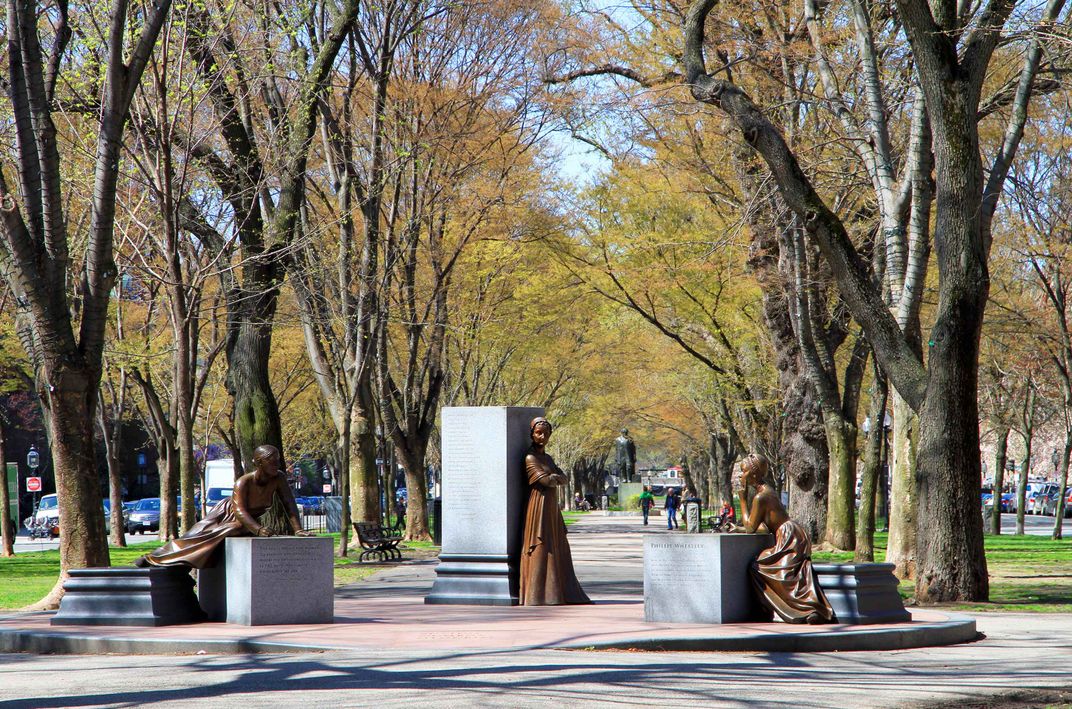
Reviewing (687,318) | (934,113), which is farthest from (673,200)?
(934,113)

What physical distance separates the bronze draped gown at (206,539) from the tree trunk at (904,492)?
9.18 m

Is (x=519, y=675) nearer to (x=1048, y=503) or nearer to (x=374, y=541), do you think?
(x=374, y=541)

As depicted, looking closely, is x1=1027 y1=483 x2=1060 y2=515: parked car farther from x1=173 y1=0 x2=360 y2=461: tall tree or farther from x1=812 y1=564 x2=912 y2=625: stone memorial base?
x1=812 y1=564 x2=912 y2=625: stone memorial base

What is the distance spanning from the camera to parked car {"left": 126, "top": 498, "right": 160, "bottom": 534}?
5322 centimetres

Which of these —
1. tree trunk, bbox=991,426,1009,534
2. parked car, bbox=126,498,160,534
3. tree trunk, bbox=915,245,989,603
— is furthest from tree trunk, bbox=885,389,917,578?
parked car, bbox=126,498,160,534

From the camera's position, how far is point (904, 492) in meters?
17.9

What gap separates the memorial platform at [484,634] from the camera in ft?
36.1

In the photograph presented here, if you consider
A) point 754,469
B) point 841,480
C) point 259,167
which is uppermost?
point 259,167

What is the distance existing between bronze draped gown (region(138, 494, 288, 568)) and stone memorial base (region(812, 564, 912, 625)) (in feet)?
18.6

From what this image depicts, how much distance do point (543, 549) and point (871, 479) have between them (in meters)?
9.24

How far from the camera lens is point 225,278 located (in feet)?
70.6

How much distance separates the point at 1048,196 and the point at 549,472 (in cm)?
1719

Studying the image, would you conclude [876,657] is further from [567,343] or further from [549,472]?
[567,343]

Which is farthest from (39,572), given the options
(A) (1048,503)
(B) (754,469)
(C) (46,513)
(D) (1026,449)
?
(A) (1048,503)
